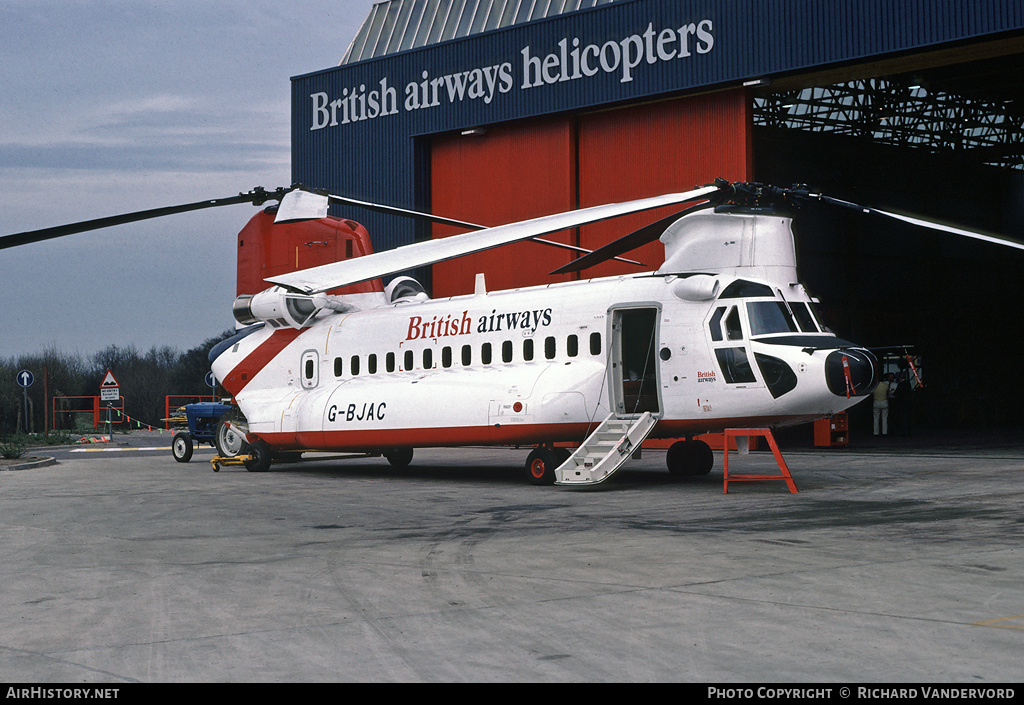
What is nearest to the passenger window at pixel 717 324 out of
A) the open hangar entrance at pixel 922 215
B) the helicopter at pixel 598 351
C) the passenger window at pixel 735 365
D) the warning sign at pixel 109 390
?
the helicopter at pixel 598 351

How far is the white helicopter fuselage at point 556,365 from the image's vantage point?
642 inches

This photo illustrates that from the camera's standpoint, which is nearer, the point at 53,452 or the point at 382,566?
the point at 382,566

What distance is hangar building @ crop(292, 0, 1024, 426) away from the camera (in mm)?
26281

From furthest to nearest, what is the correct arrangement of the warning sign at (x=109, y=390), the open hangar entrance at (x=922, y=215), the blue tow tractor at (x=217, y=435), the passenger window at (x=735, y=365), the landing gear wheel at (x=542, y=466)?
the warning sign at (x=109, y=390), the open hangar entrance at (x=922, y=215), the blue tow tractor at (x=217, y=435), the landing gear wheel at (x=542, y=466), the passenger window at (x=735, y=365)

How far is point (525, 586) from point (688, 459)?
11270 millimetres

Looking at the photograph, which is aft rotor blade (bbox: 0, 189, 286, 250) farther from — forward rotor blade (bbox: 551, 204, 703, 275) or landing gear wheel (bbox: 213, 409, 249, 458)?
landing gear wheel (bbox: 213, 409, 249, 458)

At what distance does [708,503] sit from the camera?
557 inches

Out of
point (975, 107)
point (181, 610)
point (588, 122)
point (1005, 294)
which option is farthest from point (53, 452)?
point (1005, 294)

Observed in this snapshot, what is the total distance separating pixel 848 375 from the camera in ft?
50.9

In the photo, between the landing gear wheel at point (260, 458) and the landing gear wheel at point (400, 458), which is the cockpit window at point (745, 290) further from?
the landing gear wheel at point (260, 458)

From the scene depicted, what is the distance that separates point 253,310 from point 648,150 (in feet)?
40.6

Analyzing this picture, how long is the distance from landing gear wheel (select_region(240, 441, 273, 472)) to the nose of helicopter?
12.5 metres

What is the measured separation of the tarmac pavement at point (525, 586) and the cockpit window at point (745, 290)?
3.09 m
